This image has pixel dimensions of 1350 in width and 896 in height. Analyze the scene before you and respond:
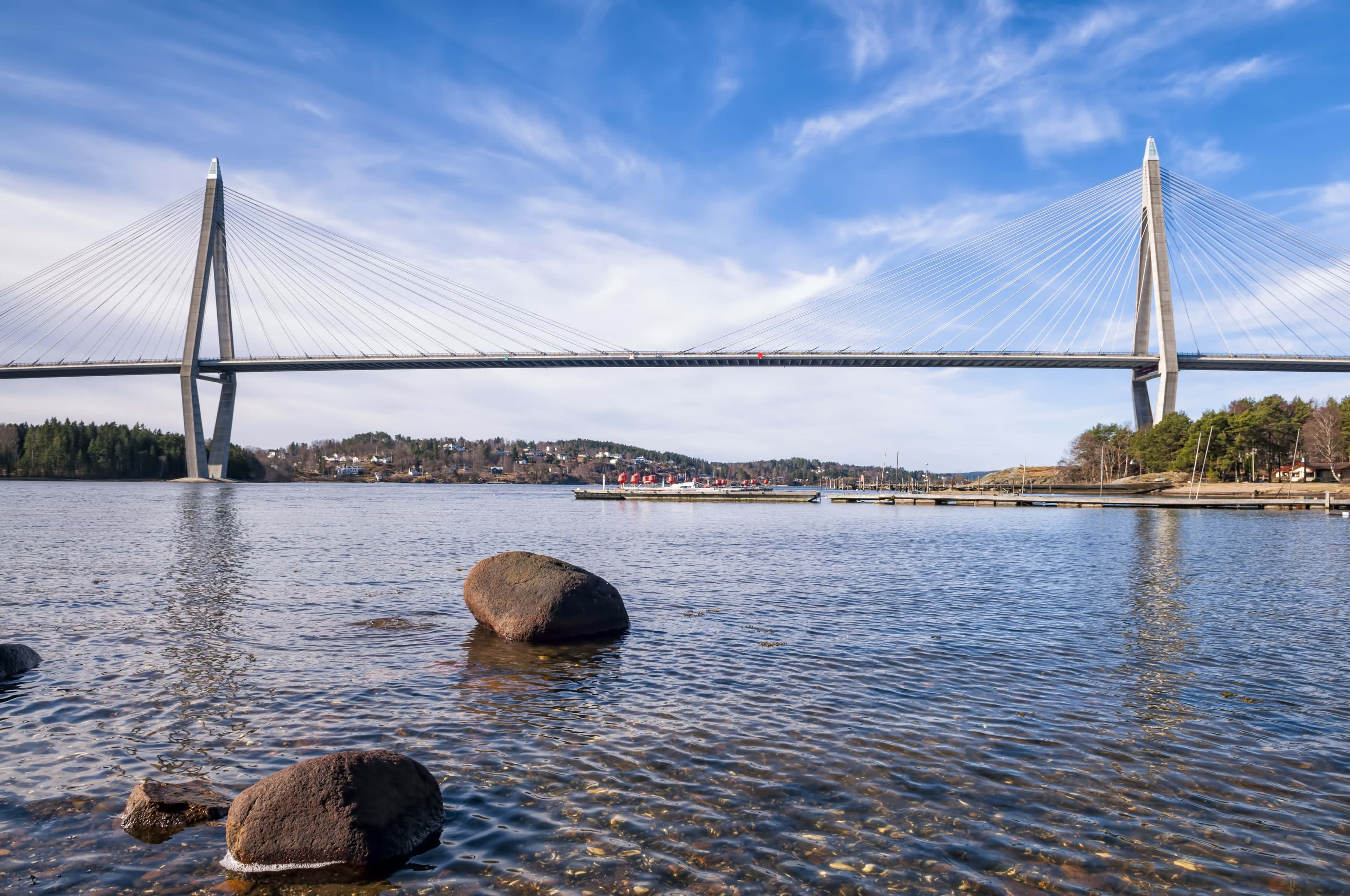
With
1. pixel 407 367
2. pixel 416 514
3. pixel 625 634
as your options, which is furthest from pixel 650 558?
pixel 407 367

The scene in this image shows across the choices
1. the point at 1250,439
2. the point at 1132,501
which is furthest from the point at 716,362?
the point at 1250,439

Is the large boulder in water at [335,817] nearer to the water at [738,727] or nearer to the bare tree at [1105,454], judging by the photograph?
the water at [738,727]

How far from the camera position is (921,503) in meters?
87.8

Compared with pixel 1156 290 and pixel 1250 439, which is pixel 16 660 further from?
pixel 1250 439

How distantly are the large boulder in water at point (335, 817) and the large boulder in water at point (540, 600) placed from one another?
252 inches

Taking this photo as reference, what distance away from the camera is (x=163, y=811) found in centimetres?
582

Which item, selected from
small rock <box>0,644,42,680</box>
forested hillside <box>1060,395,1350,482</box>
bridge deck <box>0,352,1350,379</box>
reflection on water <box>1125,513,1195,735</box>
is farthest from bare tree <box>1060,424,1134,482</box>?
small rock <box>0,644,42,680</box>

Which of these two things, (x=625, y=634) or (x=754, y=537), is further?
(x=754, y=537)

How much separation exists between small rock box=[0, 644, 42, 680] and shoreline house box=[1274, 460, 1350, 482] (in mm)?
113958

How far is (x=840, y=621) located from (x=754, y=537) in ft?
76.4

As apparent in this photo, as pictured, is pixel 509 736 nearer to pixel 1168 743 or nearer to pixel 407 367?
pixel 1168 743

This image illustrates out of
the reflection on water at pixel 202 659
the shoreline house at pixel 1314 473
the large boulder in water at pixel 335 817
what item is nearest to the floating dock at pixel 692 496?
the shoreline house at pixel 1314 473

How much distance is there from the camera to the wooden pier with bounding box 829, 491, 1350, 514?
67000mm

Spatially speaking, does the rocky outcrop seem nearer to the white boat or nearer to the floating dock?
the floating dock
